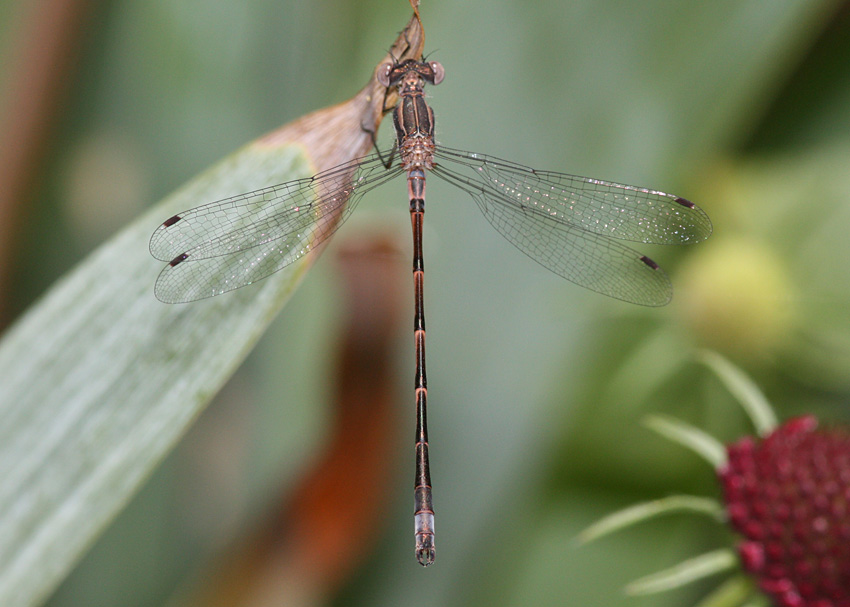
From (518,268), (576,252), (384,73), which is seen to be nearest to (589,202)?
(576,252)

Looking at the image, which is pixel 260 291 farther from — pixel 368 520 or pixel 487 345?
pixel 487 345

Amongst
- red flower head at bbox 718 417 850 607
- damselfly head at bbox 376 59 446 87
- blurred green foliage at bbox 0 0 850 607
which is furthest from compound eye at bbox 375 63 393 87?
red flower head at bbox 718 417 850 607

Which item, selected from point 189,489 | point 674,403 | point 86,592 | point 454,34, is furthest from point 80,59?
point 674,403

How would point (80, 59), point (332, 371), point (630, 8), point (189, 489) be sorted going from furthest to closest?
point (189, 489) → point (80, 59) → point (630, 8) → point (332, 371)

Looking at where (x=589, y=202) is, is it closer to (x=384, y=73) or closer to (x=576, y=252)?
(x=576, y=252)

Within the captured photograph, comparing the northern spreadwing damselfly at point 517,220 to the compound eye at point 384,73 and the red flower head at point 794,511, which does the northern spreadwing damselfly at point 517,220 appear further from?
the red flower head at point 794,511

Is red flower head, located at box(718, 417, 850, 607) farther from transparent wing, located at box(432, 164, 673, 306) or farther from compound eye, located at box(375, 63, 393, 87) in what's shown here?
compound eye, located at box(375, 63, 393, 87)
